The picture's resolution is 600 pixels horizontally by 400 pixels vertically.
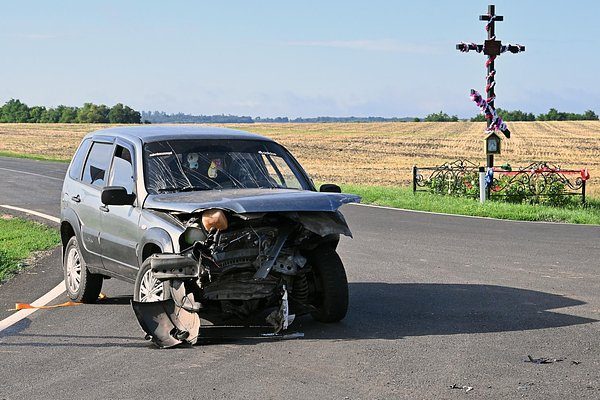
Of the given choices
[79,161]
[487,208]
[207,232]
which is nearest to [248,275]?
[207,232]

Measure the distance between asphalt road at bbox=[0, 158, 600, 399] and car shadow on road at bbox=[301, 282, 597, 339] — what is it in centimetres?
2

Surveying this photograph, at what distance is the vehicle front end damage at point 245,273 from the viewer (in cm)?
830

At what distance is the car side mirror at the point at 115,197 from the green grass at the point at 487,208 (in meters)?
12.7

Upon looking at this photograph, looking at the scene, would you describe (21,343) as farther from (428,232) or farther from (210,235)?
(428,232)

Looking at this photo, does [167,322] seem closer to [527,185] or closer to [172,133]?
[172,133]

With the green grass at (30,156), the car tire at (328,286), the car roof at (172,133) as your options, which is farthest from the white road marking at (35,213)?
the green grass at (30,156)

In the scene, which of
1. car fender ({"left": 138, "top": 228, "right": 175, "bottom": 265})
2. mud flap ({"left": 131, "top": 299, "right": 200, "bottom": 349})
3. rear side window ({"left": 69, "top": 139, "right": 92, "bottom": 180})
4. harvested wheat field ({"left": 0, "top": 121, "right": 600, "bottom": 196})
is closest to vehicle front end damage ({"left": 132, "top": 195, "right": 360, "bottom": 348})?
mud flap ({"left": 131, "top": 299, "right": 200, "bottom": 349})

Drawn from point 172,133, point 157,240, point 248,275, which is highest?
point 172,133

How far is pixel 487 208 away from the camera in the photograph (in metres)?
21.9

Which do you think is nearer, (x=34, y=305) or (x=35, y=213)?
(x=34, y=305)

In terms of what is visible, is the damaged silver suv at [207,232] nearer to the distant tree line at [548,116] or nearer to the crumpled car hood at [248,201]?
the crumpled car hood at [248,201]

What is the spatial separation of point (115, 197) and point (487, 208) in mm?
13906

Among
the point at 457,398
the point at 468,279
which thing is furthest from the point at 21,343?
the point at 468,279

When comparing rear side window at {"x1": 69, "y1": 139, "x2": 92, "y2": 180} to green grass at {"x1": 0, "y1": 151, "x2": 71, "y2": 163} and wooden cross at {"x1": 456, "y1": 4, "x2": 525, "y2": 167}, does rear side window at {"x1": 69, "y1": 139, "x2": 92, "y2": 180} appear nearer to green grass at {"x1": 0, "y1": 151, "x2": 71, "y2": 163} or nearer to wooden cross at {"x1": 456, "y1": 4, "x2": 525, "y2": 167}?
wooden cross at {"x1": 456, "y1": 4, "x2": 525, "y2": 167}
